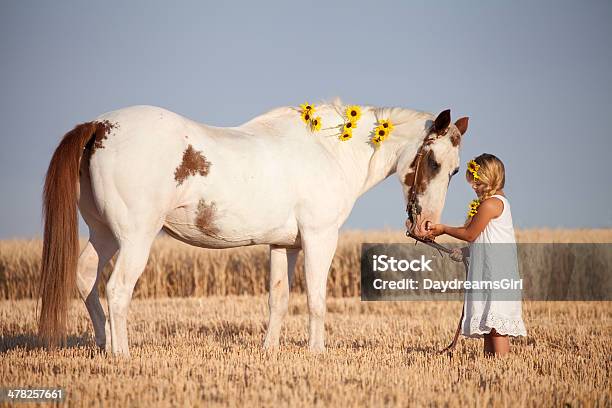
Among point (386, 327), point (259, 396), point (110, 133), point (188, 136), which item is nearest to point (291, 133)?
point (188, 136)

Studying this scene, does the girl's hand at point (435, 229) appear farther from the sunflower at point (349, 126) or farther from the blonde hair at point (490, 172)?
the sunflower at point (349, 126)

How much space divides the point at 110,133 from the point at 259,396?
2713mm

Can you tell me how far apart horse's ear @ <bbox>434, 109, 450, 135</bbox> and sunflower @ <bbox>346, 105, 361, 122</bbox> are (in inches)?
36.1

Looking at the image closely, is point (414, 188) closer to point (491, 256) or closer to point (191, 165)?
point (491, 256)

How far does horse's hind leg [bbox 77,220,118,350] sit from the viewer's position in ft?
23.2

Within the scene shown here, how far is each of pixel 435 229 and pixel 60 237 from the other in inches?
139

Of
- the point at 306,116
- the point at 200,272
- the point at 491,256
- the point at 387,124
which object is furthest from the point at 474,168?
the point at 200,272

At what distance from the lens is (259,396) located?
17.3 feet

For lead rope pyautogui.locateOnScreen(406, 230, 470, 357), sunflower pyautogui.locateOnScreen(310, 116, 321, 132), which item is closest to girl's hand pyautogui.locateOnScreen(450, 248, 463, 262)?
lead rope pyautogui.locateOnScreen(406, 230, 470, 357)

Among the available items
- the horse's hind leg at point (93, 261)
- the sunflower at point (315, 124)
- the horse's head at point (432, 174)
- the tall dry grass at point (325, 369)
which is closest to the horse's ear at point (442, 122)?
the horse's head at point (432, 174)

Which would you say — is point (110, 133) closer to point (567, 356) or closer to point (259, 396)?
point (259, 396)

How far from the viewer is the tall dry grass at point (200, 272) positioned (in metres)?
17.6

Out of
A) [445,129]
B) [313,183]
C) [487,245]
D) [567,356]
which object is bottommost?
[567,356]

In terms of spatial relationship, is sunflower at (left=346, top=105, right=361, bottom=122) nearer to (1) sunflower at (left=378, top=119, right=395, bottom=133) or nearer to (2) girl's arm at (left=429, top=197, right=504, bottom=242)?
(1) sunflower at (left=378, top=119, right=395, bottom=133)
